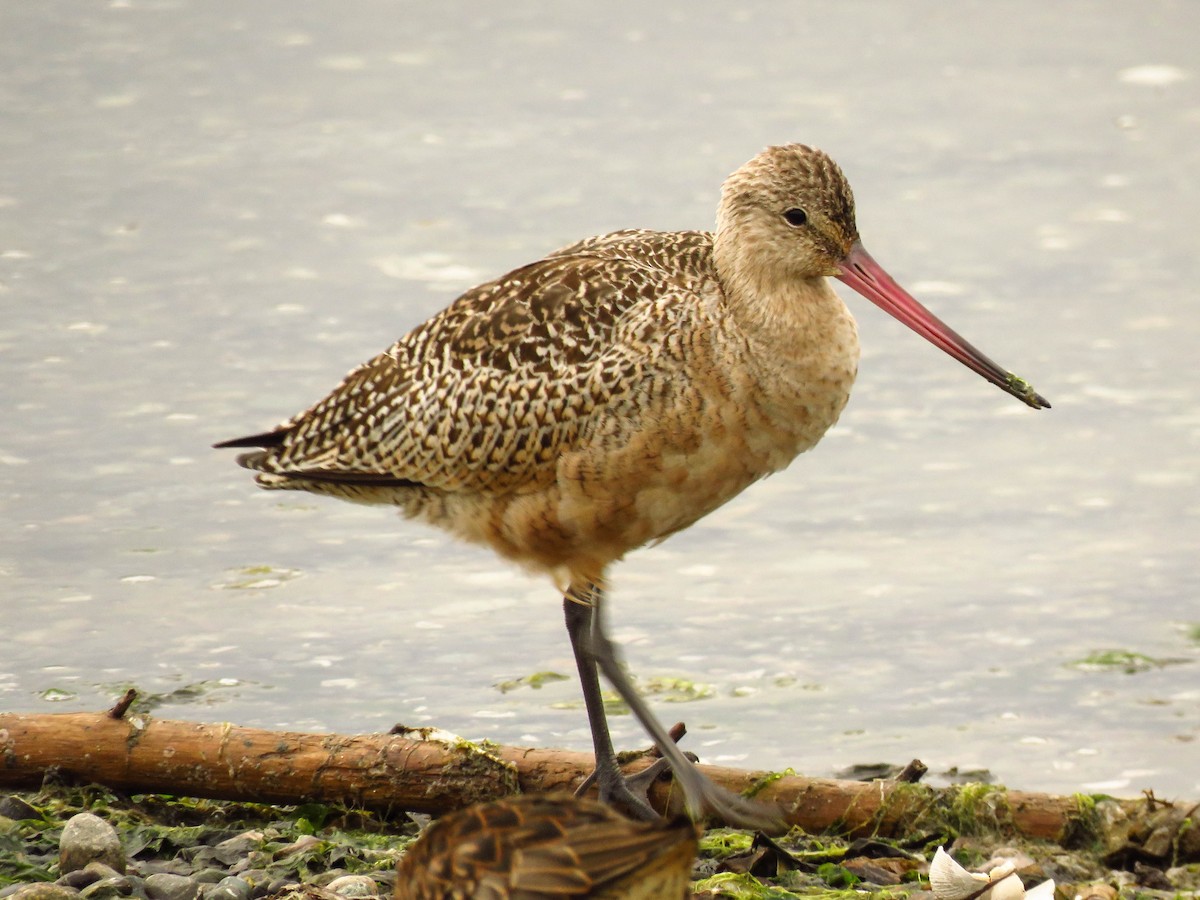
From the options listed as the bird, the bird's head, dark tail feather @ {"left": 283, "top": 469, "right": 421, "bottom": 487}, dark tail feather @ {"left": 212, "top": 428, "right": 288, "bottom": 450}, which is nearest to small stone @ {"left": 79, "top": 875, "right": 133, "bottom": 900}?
the bird

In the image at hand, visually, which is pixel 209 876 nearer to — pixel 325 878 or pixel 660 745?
pixel 325 878

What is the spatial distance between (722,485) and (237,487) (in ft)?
9.48

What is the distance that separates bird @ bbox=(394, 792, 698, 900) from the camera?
3852 millimetres

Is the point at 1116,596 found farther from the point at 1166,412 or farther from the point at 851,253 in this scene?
the point at 851,253

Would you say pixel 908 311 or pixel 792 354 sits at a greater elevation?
pixel 908 311

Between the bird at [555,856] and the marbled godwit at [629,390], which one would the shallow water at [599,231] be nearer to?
the marbled godwit at [629,390]

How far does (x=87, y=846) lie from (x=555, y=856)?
144 cm

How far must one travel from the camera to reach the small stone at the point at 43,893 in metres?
4.48

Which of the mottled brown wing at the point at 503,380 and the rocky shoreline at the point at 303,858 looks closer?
the rocky shoreline at the point at 303,858

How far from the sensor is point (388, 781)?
16.9 feet

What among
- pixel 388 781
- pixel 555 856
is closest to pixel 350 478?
pixel 388 781

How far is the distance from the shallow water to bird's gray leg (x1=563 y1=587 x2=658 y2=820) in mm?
485

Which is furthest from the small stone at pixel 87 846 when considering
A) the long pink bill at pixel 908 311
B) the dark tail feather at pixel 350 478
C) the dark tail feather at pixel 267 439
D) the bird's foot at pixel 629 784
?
the long pink bill at pixel 908 311

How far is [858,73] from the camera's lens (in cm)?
1132
